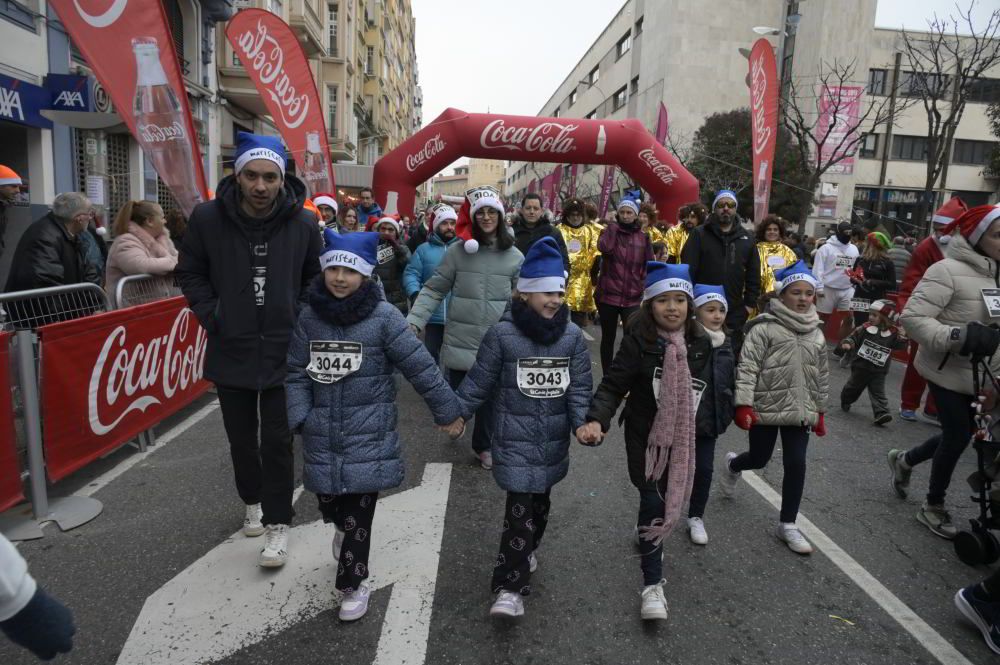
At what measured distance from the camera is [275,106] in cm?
Result: 929

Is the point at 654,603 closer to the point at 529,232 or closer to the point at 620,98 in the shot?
the point at 529,232

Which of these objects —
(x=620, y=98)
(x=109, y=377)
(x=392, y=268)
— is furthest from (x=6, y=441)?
(x=620, y=98)

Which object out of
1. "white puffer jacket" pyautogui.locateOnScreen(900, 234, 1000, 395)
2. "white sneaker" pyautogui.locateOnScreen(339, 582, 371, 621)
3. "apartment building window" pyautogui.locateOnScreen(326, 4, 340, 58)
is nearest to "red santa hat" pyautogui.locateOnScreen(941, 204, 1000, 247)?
"white puffer jacket" pyautogui.locateOnScreen(900, 234, 1000, 395)

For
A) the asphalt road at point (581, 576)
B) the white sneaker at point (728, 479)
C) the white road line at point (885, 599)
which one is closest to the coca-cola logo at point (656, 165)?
the asphalt road at point (581, 576)

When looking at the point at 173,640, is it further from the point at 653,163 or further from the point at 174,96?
the point at 653,163

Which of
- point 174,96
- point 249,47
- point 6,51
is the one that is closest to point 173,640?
point 174,96

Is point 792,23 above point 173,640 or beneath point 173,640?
above

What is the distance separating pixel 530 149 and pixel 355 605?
8781 millimetres

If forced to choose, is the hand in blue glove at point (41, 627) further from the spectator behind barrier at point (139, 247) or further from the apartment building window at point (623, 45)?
the apartment building window at point (623, 45)

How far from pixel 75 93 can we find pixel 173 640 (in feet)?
35.1

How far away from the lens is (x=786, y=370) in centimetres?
351

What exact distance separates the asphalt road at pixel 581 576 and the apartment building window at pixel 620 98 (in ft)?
162

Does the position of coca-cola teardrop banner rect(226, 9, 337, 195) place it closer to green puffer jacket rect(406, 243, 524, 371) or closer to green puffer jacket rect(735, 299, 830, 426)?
green puffer jacket rect(406, 243, 524, 371)

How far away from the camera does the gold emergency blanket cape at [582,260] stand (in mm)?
7340
